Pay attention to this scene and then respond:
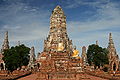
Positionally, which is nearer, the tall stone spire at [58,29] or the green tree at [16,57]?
the green tree at [16,57]

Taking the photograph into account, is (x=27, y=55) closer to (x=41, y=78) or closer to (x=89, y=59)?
(x=89, y=59)

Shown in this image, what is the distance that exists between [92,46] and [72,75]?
1293 inches

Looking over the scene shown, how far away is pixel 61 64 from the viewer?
31516mm

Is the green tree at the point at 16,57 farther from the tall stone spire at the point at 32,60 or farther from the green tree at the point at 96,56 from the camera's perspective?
the green tree at the point at 96,56

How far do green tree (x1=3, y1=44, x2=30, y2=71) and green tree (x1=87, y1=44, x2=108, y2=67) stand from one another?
Result: 1947 cm

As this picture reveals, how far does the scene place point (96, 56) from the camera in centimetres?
5581

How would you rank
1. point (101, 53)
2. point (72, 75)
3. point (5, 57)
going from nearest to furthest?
point (72, 75) < point (5, 57) < point (101, 53)

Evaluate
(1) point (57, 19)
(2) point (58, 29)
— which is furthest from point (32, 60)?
(1) point (57, 19)

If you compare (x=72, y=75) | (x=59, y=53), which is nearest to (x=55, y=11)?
(x=59, y=53)

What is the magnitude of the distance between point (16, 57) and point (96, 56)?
23.2 metres

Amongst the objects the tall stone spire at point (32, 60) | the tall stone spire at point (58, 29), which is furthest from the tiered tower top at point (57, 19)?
the tall stone spire at point (32, 60)

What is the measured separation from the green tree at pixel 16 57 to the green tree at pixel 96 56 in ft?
63.9

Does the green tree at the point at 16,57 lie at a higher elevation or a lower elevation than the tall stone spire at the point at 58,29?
lower

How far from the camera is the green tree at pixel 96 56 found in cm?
5507
